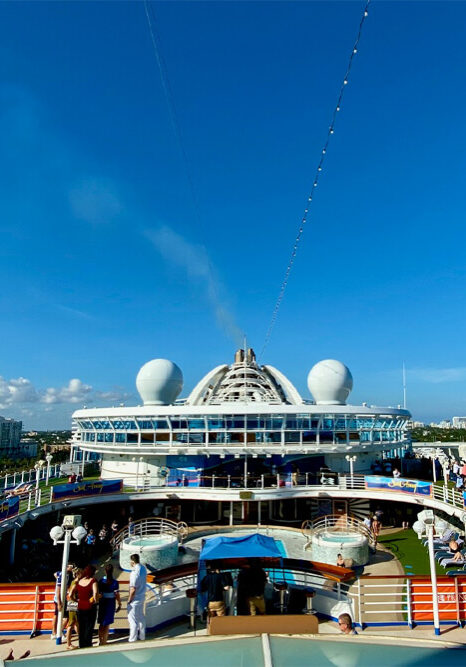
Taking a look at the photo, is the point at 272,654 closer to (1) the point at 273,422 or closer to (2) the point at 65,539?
(2) the point at 65,539

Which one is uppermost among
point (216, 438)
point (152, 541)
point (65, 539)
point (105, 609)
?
point (216, 438)

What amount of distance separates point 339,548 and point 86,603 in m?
11.4

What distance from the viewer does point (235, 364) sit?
3641 centimetres

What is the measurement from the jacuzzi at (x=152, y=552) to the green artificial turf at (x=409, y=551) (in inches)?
354

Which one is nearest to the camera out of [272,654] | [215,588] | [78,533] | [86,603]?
[272,654]

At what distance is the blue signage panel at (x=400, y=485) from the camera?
2122 centimetres

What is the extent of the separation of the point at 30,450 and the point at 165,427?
4230 inches

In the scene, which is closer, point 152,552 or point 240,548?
point 240,548

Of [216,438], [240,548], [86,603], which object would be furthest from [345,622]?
[216,438]

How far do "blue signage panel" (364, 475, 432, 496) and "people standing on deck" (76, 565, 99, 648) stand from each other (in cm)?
1757

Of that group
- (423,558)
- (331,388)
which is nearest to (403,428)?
(331,388)

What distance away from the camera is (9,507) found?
16969mm

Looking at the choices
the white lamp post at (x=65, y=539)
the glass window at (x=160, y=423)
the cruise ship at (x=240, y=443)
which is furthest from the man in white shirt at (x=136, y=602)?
the glass window at (x=160, y=423)

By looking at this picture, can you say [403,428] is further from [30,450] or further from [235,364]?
[30,450]
